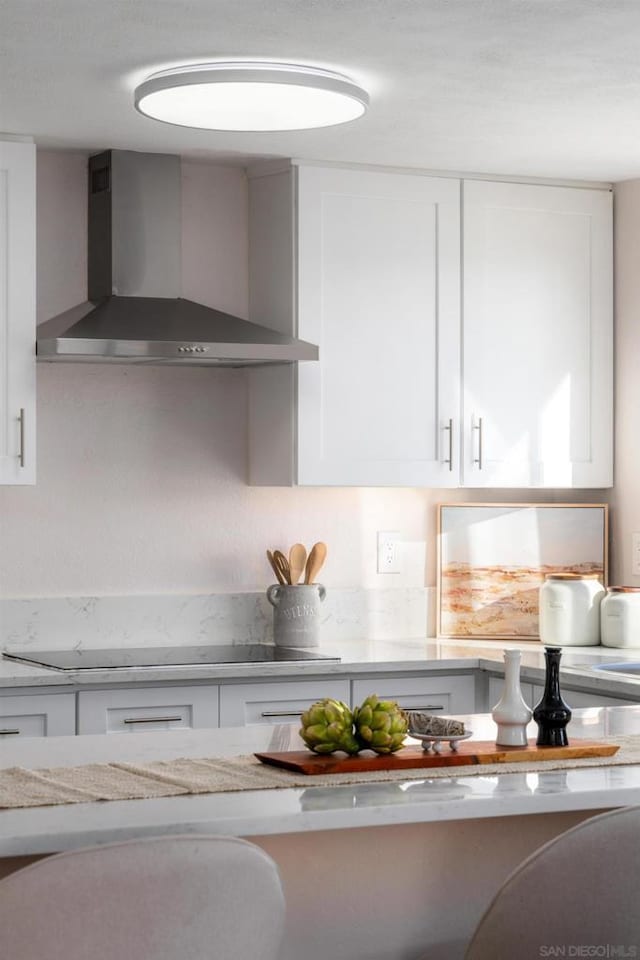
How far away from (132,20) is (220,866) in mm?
1864

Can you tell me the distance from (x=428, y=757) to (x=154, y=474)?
87.5 inches

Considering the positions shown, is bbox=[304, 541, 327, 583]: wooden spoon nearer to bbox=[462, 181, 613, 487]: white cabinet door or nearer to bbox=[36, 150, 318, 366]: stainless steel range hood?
bbox=[462, 181, 613, 487]: white cabinet door

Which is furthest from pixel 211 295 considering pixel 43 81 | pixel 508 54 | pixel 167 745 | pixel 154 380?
pixel 167 745

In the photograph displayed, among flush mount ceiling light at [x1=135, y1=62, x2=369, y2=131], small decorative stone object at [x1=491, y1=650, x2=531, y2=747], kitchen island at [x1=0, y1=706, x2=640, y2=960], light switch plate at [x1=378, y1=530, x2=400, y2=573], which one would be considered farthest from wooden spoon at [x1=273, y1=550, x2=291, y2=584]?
small decorative stone object at [x1=491, y1=650, x2=531, y2=747]

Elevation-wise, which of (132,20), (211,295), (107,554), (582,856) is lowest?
(582,856)

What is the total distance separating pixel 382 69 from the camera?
315 centimetres

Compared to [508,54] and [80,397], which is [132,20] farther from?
[80,397]

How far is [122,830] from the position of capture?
1.75 meters

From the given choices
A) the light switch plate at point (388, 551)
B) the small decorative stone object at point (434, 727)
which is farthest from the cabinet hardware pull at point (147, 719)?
the small decorative stone object at point (434, 727)

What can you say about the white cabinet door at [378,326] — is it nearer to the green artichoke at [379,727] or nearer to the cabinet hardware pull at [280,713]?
the cabinet hardware pull at [280,713]

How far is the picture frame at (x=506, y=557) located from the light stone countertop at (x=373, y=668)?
0.22m

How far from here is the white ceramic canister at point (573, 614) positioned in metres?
4.30

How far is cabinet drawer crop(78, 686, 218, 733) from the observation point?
3580mm

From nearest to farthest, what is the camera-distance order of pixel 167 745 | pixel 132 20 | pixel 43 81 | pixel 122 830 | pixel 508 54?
pixel 122 830 → pixel 167 745 → pixel 132 20 → pixel 508 54 → pixel 43 81
